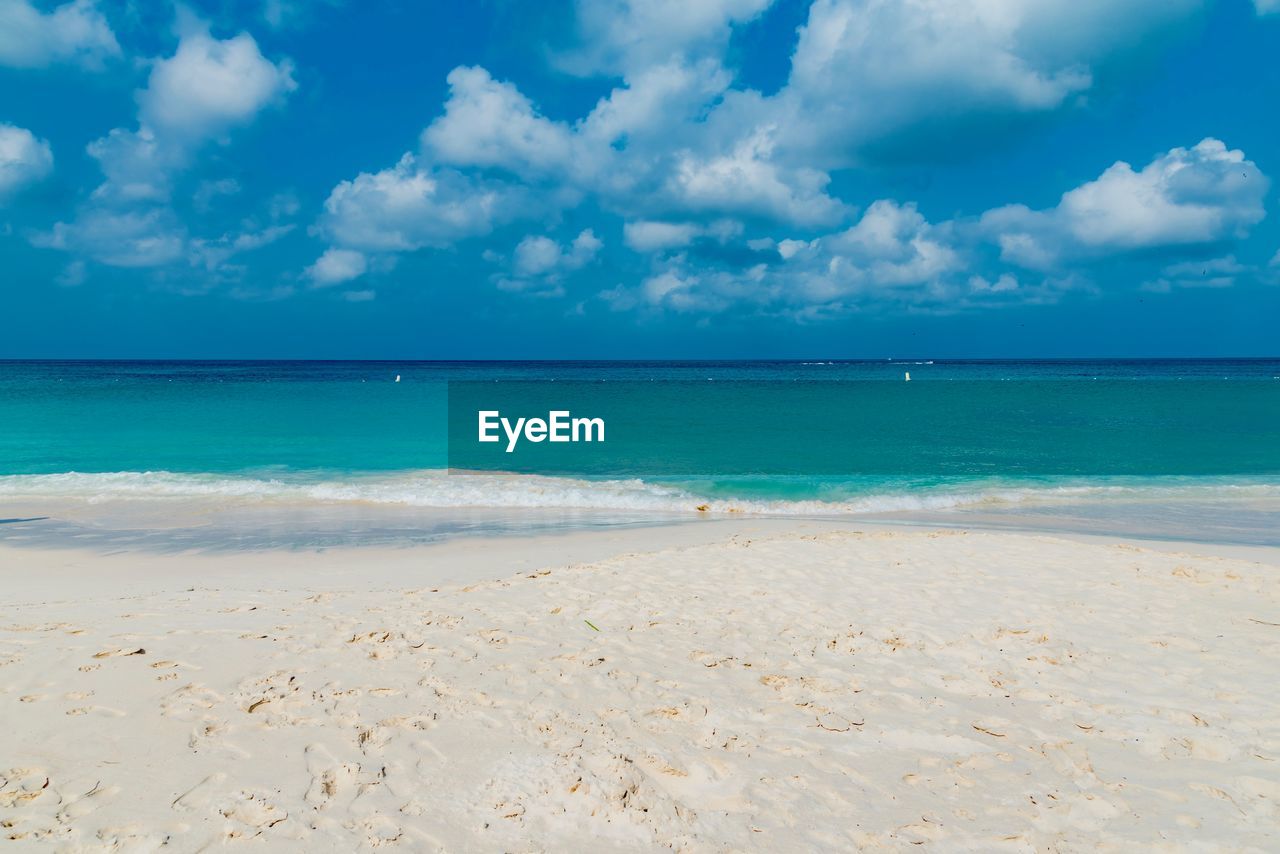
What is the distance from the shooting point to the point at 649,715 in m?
5.47

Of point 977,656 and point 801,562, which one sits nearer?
Answer: point 977,656

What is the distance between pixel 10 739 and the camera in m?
4.60

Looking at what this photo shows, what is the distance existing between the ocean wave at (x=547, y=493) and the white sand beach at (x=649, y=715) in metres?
8.41

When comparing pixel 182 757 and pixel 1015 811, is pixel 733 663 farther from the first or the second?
pixel 182 757

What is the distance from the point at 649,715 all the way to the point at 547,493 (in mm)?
13624

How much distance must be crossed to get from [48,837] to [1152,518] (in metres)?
Result: 18.9

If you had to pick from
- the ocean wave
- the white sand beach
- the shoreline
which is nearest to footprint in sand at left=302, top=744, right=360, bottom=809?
the white sand beach

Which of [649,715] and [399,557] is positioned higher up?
[649,715]

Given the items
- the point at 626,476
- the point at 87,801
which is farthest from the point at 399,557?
the point at 626,476

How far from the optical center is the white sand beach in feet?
13.7

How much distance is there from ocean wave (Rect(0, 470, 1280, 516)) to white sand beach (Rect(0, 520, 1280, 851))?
8.41 meters

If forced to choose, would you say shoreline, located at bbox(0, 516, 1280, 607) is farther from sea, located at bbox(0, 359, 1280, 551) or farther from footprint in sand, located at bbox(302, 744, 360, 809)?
footprint in sand, located at bbox(302, 744, 360, 809)

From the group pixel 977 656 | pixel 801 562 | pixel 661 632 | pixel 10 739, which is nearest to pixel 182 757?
pixel 10 739

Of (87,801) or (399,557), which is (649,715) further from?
(399,557)
